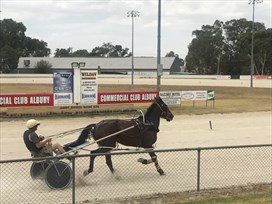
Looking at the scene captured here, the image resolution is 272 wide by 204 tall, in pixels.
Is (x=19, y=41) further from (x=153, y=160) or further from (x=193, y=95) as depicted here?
(x=153, y=160)

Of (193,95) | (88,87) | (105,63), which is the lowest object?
(193,95)

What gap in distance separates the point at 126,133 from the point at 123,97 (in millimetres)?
15708

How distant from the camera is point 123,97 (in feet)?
83.4

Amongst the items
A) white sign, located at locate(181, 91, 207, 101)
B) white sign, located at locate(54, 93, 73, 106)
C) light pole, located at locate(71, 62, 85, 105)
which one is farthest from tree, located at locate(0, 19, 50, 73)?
white sign, located at locate(54, 93, 73, 106)

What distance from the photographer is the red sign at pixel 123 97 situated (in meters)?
24.9

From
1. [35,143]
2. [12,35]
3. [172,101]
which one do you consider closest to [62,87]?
[172,101]

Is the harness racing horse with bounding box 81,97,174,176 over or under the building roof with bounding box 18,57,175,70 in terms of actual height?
under

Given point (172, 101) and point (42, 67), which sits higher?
point (42, 67)

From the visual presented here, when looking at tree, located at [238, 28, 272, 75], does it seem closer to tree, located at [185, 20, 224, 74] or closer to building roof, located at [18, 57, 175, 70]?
tree, located at [185, 20, 224, 74]

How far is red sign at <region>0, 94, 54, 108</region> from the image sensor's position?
2227 cm

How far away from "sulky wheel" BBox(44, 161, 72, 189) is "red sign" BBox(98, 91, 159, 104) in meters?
16.3

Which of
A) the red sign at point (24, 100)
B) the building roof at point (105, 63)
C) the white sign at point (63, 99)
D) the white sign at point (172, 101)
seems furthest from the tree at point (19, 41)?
the red sign at point (24, 100)

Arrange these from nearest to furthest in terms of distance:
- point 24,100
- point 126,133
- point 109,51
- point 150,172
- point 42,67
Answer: point 126,133, point 150,172, point 24,100, point 42,67, point 109,51

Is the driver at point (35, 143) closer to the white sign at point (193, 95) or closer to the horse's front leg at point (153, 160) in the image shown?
the horse's front leg at point (153, 160)
